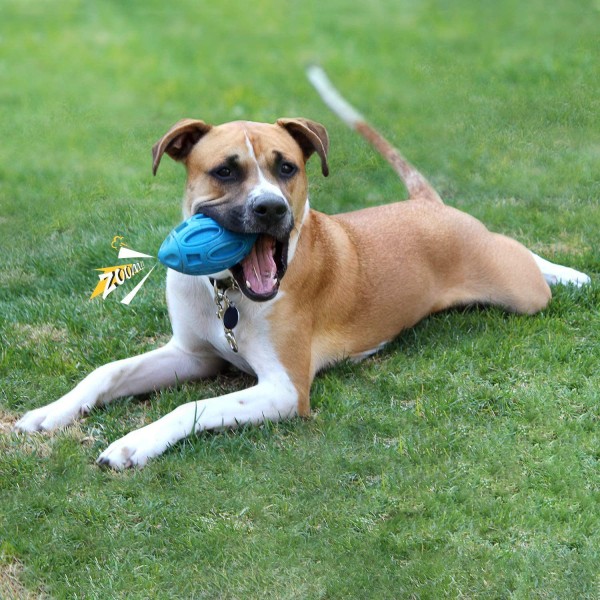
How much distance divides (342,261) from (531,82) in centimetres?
584

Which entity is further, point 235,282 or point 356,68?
point 356,68

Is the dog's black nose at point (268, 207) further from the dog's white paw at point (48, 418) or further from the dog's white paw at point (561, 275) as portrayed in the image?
the dog's white paw at point (561, 275)

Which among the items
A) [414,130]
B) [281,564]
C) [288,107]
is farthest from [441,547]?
[288,107]

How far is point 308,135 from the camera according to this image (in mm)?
4789

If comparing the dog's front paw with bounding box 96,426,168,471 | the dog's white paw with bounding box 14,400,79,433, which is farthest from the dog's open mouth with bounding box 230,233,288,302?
the dog's white paw with bounding box 14,400,79,433

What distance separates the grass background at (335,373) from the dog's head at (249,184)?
0.75 meters

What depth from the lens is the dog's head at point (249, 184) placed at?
14.0ft

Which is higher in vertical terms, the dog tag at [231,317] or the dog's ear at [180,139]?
the dog's ear at [180,139]

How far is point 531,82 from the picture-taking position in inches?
401

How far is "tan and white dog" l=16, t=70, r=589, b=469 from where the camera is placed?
173 inches

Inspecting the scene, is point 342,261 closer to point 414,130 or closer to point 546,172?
point 546,172

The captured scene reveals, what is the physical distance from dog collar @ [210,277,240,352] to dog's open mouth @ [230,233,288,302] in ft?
0.53

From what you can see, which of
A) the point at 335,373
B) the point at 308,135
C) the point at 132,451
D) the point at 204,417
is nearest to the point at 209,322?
the point at 204,417

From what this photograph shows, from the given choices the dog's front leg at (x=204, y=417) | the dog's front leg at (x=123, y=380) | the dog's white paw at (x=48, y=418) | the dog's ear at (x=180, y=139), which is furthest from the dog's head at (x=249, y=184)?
the dog's white paw at (x=48, y=418)
